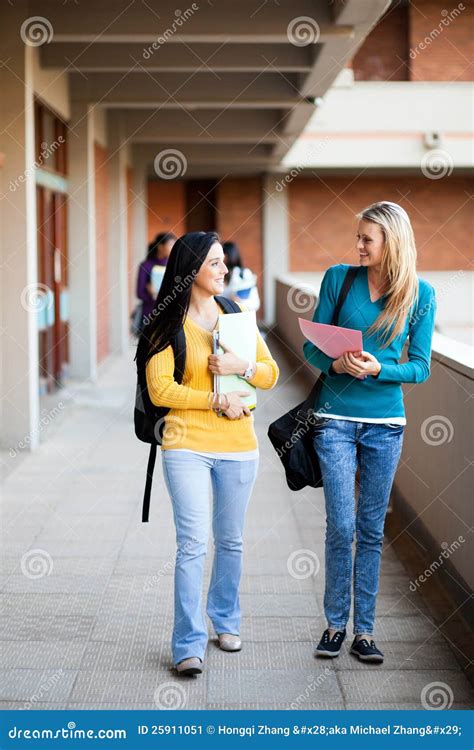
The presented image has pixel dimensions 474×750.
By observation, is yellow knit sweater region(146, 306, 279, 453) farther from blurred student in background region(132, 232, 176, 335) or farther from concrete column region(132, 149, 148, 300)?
concrete column region(132, 149, 148, 300)

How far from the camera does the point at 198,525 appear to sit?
400 cm

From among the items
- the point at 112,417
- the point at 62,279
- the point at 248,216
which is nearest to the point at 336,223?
the point at 248,216

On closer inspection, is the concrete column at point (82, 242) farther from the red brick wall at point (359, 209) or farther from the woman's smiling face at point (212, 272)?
the red brick wall at point (359, 209)

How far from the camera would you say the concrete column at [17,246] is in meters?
8.71

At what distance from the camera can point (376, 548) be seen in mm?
4246

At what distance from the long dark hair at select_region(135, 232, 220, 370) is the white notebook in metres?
0.17

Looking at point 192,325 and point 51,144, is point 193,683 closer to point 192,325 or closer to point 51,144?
point 192,325

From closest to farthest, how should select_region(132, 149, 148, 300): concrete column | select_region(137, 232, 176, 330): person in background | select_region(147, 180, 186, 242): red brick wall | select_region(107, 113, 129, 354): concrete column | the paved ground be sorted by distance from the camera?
the paved ground, select_region(137, 232, 176, 330): person in background, select_region(107, 113, 129, 354): concrete column, select_region(132, 149, 148, 300): concrete column, select_region(147, 180, 186, 242): red brick wall

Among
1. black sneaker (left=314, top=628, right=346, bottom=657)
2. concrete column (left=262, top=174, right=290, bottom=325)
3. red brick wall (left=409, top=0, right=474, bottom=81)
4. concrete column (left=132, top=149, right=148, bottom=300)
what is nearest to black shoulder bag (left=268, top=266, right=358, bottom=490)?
black sneaker (left=314, top=628, right=346, bottom=657)

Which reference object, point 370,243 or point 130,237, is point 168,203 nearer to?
point 130,237

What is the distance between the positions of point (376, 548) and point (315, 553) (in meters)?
1.73

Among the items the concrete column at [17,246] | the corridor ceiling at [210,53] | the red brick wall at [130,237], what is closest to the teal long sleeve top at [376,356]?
the corridor ceiling at [210,53]

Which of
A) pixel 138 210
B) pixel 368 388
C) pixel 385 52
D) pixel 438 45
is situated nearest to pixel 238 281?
pixel 368 388

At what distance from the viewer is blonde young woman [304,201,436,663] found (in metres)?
4.00
